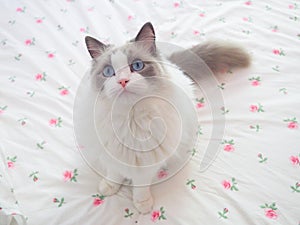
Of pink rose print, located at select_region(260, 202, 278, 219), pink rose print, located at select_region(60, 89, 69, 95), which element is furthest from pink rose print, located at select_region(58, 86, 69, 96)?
pink rose print, located at select_region(260, 202, 278, 219)

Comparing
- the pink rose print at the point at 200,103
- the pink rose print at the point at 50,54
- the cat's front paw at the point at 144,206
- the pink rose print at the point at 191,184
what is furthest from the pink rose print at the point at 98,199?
the pink rose print at the point at 50,54

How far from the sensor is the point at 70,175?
0.95m

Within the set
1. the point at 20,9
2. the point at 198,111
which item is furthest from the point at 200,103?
the point at 20,9

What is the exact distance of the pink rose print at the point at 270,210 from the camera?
0.82 metres

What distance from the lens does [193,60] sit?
1.08m

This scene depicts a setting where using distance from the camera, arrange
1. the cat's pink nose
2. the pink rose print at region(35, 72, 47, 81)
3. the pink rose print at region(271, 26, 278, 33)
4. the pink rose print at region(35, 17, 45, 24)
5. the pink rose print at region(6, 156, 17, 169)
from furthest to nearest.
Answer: the pink rose print at region(35, 17, 45, 24), the pink rose print at region(271, 26, 278, 33), the pink rose print at region(35, 72, 47, 81), the pink rose print at region(6, 156, 17, 169), the cat's pink nose

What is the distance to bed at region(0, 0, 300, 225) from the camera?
858 millimetres

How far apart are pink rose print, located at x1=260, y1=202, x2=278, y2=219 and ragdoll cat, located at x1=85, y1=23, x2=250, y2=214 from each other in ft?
0.88

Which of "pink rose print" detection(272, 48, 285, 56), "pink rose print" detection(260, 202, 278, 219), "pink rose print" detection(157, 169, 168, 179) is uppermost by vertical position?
"pink rose print" detection(272, 48, 285, 56)

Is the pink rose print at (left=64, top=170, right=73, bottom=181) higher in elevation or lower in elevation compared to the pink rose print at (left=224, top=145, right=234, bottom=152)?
lower

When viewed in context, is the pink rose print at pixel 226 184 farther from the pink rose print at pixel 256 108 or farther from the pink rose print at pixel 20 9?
the pink rose print at pixel 20 9

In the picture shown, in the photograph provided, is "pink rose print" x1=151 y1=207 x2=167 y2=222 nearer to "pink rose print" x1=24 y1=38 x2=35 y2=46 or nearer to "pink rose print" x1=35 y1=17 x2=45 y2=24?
"pink rose print" x1=24 y1=38 x2=35 y2=46

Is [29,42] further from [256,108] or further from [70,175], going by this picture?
[256,108]

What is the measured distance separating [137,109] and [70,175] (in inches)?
12.7
